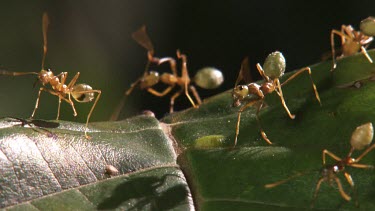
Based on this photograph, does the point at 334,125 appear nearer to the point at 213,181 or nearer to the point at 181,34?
the point at 213,181

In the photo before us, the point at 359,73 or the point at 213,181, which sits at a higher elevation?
the point at 359,73

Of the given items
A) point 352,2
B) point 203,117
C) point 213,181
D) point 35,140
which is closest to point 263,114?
point 203,117

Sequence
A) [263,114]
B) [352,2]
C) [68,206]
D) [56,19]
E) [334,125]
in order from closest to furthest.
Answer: [68,206] < [334,125] < [263,114] < [352,2] < [56,19]

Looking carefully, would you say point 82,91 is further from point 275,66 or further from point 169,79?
point 169,79

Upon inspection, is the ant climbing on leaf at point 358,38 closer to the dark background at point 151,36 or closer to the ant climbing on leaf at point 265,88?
the ant climbing on leaf at point 265,88

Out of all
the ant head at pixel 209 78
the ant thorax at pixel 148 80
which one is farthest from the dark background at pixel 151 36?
→ the ant head at pixel 209 78

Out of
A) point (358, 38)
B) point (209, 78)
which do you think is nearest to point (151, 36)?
point (209, 78)
